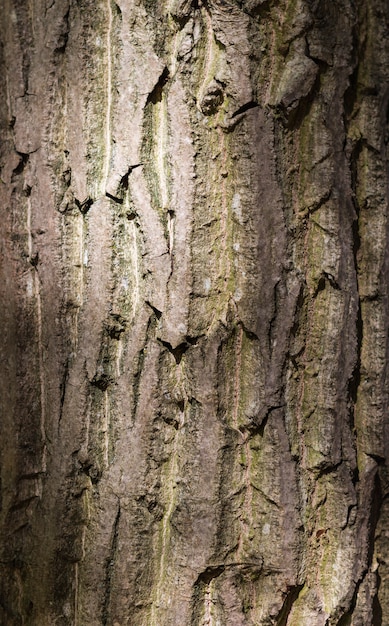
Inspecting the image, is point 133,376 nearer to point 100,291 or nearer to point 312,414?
point 100,291

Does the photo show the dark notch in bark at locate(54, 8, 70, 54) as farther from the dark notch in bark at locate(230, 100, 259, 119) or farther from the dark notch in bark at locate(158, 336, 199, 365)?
the dark notch in bark at locate(158, 336, 199, 365)

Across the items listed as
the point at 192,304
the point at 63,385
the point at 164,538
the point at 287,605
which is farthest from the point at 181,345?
the point at 287,605

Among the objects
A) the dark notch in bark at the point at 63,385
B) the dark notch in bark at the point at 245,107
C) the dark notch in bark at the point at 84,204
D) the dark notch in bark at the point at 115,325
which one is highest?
the dark notch in bark at the point at 245,107

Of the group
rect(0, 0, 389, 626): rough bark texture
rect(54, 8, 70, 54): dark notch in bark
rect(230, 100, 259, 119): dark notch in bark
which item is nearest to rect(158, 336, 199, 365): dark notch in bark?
rect(0, 0, 389, 626): rough bark texture

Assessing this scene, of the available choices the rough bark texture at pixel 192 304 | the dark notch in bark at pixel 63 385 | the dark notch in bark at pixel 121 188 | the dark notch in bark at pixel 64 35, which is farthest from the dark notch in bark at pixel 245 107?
the dark notch in bark at pixel 63 385

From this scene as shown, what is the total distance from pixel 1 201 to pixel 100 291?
23 centimetres

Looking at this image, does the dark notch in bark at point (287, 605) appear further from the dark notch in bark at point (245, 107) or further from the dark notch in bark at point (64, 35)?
the dark notch in bark at point (64, 35)

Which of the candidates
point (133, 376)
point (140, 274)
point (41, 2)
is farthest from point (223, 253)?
point (41, 2)

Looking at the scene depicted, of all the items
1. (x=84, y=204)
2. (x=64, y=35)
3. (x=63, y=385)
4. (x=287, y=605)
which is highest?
(x=64, y=35)

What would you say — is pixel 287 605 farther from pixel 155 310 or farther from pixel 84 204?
pixel 84 204

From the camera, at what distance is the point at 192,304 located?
3.41 feet

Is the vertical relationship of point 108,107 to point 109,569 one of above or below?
above

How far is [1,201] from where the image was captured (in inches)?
43.0

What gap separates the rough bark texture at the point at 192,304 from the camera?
103 centimetres
